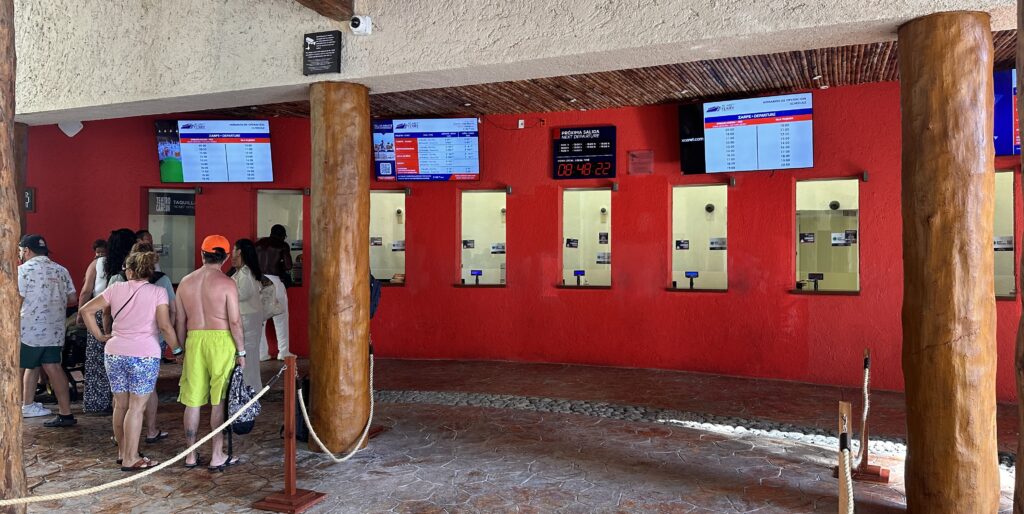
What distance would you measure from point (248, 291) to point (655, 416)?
3.45m

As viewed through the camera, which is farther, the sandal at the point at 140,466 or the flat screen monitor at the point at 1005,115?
the flat screen monitor at the point at 1005,115

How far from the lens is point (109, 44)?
546 centimetres

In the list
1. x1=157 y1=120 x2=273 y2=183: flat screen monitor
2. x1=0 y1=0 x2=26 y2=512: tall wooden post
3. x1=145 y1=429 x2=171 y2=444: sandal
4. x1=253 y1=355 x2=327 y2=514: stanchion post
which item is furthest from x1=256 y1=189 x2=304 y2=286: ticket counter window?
x1=0 y1=0 x2=26 y2=512: tall wooden post

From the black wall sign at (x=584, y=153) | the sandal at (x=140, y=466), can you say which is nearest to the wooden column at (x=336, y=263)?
the sandal at (x=140, y=466)

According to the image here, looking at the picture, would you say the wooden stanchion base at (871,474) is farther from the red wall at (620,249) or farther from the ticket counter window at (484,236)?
the ticket counter window at (484,236)

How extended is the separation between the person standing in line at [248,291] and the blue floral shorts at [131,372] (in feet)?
3.05

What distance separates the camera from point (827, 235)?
292 inches

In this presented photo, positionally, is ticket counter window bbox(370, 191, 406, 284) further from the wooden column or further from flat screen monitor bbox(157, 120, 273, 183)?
the wooden column

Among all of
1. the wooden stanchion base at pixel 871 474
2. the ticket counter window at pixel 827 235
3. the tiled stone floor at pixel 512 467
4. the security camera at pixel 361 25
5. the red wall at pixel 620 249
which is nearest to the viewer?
the tiled stone floor at pixel 512 467

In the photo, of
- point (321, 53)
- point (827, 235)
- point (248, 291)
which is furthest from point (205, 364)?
point (827, 235)

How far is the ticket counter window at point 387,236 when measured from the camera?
357 inches

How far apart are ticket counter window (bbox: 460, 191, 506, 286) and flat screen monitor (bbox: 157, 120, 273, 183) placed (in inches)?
98.9

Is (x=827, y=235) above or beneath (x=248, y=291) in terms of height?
above

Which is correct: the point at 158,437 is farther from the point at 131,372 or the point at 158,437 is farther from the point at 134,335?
the point at 134,335
